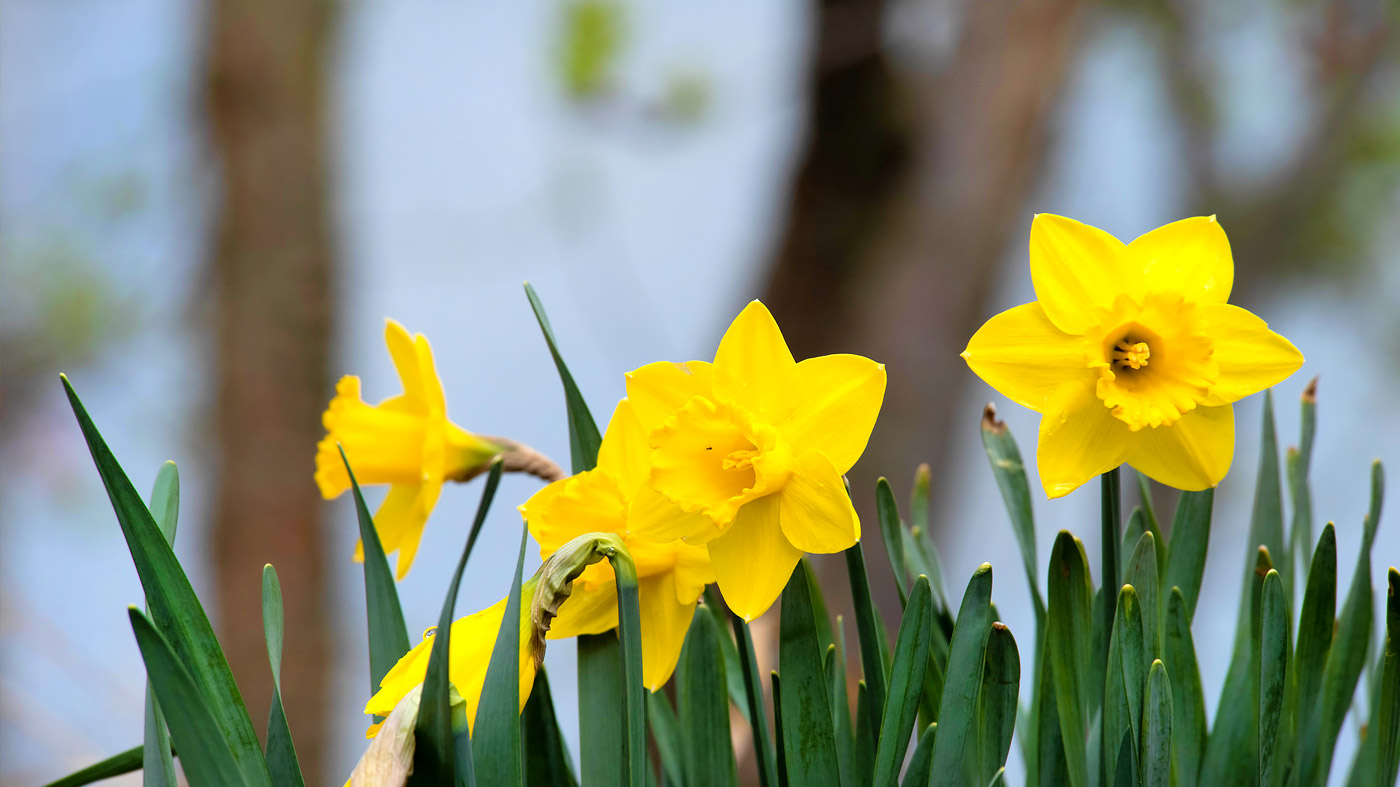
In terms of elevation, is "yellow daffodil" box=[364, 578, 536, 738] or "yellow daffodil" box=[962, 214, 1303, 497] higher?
"yellow daffodil" box=[962, 214, 1303, 497]

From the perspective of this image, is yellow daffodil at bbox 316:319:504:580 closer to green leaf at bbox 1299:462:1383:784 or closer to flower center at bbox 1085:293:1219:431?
flower center at bbox 1085:293:1219:431

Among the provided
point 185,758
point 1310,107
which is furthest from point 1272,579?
point 1310,107

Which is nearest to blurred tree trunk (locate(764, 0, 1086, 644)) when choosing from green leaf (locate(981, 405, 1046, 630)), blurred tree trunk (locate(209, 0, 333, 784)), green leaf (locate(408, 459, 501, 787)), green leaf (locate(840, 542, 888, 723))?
blurred tree trunk (locate(209, 0, 333, 784))

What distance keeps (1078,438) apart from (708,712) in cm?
18

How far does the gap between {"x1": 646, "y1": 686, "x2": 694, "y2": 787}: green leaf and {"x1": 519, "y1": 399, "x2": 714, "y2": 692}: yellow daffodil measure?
8cm

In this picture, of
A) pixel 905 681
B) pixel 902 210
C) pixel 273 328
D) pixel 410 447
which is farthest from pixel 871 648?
pixel 902 210

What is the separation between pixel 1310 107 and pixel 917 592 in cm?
336

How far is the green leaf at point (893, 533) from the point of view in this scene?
417 mm

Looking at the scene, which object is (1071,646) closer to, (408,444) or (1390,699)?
(1390,699)

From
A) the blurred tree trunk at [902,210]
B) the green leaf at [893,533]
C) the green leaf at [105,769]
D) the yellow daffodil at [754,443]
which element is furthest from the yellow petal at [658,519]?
the blurred tree trunk at [902,210]

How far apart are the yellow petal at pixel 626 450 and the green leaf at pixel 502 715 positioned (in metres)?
0.07

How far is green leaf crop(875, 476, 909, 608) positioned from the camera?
417mm

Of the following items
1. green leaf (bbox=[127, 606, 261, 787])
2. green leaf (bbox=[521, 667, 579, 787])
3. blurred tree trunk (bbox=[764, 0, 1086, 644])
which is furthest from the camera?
blurred tree trunk (bbox=[764, 0, 1086, 644])

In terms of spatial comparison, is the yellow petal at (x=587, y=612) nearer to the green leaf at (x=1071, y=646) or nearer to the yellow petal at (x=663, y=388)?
the yellow petal at (x=663, y=388)
